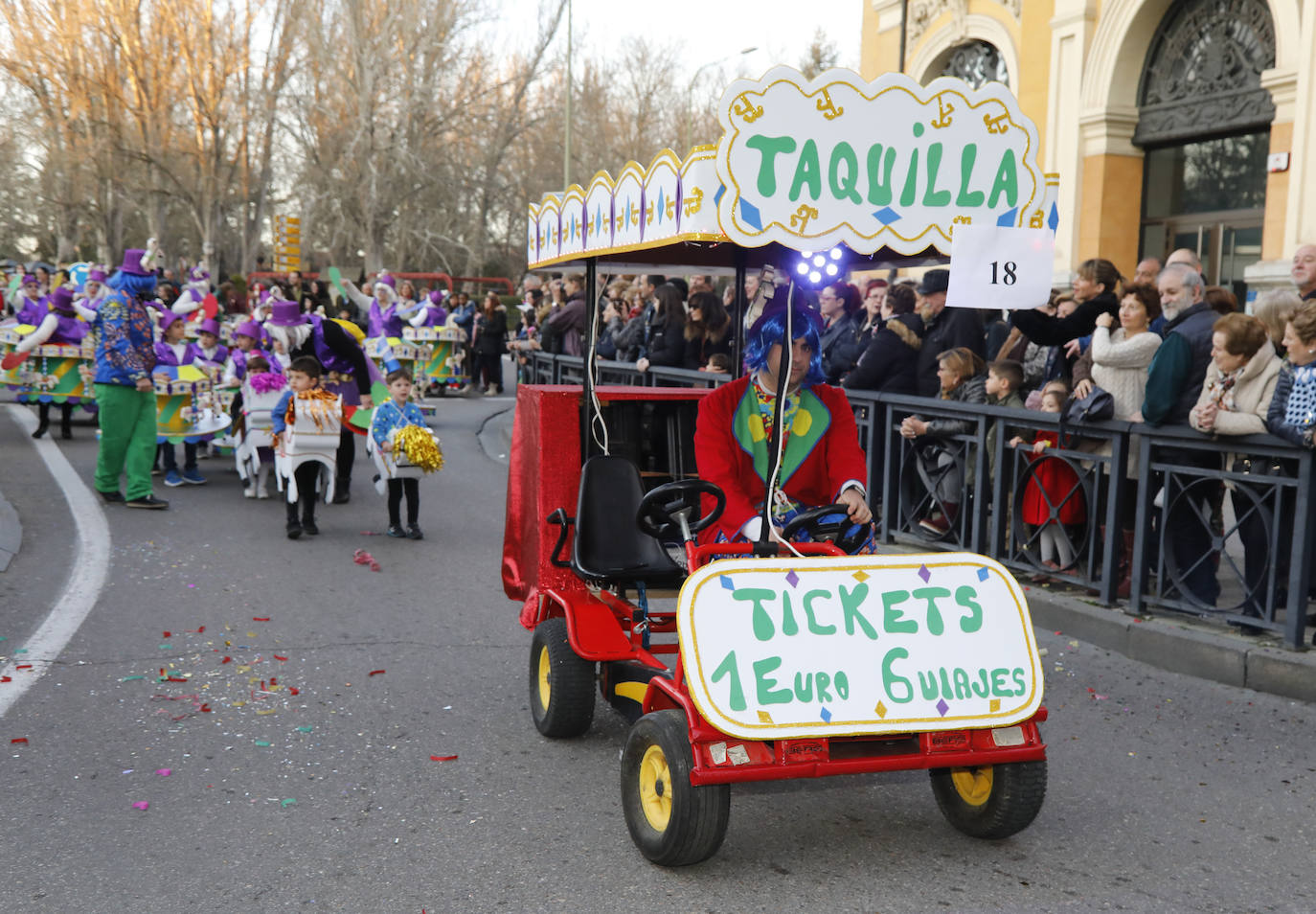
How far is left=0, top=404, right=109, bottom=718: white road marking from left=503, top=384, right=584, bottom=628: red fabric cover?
7.52 feet

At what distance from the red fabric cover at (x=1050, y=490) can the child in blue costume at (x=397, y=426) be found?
183 inches

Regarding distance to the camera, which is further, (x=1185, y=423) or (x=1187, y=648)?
(x=1185, y=423)

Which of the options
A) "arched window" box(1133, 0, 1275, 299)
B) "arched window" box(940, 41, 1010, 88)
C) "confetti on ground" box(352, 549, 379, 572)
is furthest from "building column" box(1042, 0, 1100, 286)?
"confetti on ground" box(352, 549, 379, 572)

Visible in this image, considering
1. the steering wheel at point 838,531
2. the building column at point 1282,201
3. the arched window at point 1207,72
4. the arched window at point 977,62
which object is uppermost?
the arched window at point 977,62

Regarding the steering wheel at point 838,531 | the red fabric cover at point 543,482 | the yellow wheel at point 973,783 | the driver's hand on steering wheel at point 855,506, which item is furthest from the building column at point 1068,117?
the yellow wheel at point 973,783

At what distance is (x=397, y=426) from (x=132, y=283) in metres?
2.92

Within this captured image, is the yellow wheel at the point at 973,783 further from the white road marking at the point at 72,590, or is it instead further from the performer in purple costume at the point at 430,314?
the performer in purple costume at the point at 430,314

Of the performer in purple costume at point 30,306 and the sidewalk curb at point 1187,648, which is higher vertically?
the performer in purple costume at point 30,306

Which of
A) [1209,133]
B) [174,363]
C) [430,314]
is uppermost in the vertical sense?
[1209,133]

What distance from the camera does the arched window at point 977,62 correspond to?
2047cm

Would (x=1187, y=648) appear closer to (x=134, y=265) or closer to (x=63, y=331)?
(x=134, y=265)

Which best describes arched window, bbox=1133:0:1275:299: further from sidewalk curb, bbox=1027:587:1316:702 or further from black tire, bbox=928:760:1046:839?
black tire, bbox=928:760:1046:839

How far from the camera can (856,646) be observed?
3.90 m

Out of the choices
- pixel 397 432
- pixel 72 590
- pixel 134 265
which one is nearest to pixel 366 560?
pixel 397 432
